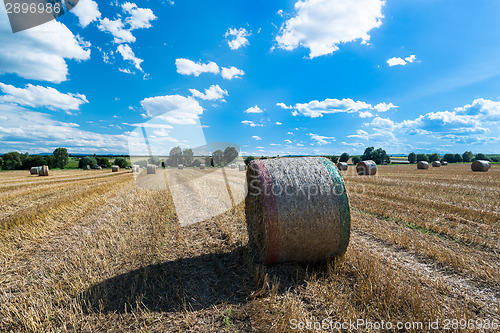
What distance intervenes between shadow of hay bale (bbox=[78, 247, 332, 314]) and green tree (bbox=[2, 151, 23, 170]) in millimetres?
77185

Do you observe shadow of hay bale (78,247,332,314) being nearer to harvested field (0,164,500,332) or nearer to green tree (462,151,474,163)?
harvested field (0,164,500,332)

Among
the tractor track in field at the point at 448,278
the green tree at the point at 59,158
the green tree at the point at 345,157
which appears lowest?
the tractor track in field at the point at 448,278

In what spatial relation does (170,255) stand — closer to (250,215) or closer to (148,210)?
(250,215)

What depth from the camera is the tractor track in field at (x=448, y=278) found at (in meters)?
A: 3.43

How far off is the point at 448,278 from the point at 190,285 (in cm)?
442

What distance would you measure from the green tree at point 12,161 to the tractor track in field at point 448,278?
80.0 metres

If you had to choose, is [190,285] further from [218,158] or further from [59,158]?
[59,158]

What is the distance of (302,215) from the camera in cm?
432

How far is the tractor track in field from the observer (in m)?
3.43

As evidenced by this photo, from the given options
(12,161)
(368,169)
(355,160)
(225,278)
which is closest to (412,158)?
(355,160)

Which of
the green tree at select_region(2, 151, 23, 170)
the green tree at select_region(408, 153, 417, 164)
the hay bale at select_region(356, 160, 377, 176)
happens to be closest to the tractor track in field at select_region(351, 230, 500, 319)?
the hay bale at select_region(356, 160, 377, 176)

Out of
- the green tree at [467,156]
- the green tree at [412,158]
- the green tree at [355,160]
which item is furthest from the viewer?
the green tree at [412,158]

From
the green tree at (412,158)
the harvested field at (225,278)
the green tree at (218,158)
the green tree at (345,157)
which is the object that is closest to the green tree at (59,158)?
the green tree at (218,158)

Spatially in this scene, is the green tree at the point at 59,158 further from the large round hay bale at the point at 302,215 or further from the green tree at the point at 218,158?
the large round hay bale at the point at 302,215
